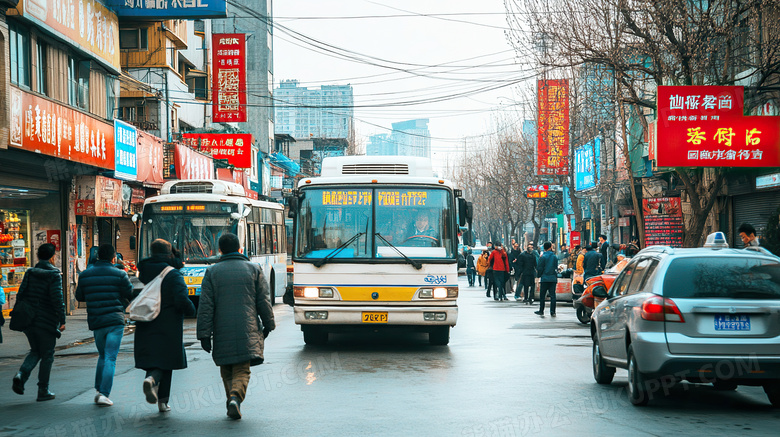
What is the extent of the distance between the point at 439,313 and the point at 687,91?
895 centimetres

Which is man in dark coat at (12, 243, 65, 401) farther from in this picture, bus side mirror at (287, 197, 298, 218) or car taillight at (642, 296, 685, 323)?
car taillight at (642, 296, 685, 323)

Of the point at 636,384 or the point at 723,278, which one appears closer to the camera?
the point at 723,278

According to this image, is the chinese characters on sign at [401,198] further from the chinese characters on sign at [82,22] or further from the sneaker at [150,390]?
the chinese characters on sign at [82,22]

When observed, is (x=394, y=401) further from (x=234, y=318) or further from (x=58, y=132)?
(x=58, y=132)

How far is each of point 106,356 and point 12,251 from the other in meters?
13.4

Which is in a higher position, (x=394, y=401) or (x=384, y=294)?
(x=384, y=294)

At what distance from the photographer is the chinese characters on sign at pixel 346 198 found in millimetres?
14125

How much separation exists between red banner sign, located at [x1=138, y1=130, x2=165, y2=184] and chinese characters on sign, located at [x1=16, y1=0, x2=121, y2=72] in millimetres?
3399

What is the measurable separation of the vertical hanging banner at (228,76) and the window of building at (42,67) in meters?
17.7

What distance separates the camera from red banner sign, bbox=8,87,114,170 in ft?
57.7

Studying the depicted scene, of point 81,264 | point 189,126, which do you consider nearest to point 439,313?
point 81,264

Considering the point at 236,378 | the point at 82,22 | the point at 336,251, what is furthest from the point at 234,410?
the point at 82,22

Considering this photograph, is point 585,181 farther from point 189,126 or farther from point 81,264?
point 81,264

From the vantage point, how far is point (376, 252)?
13773 millimetres
